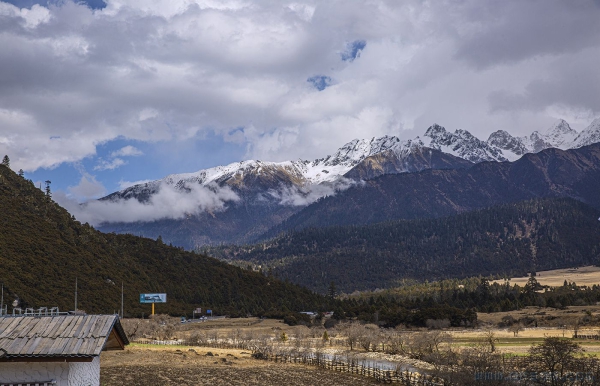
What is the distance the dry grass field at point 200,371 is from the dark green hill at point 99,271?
47272 mm

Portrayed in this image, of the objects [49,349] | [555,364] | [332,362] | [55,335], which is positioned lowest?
[332,362]

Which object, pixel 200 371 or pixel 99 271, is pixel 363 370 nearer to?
pixel 200 371

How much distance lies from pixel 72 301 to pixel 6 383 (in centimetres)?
10634

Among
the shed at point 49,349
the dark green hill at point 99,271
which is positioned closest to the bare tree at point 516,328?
the dark green hill at point 99,271

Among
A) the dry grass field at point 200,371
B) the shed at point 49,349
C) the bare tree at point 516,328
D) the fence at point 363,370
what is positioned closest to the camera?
the shed at point 49,349

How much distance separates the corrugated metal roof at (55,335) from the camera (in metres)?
15.3

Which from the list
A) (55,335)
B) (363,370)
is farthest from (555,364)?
(55,335)

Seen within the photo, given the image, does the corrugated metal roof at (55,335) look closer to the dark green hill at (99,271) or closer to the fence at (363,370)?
the fence at (363,370)

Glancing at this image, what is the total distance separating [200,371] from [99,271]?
9073cm

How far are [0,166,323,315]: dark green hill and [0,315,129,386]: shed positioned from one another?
3789 inches

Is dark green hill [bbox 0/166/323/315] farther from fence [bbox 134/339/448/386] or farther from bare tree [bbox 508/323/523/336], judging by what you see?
bare tree [bbox 508/323/523/336]

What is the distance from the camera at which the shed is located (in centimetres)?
1529

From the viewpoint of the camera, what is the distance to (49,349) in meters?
15.3

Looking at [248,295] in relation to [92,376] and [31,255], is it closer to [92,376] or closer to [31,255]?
[31,255]
